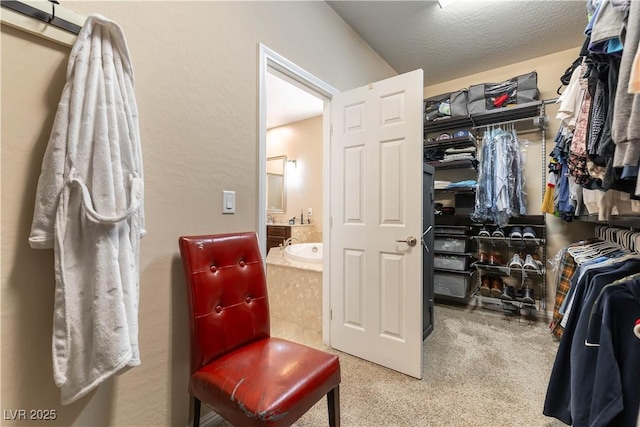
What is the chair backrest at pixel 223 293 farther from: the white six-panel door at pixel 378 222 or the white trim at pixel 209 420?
the white six-panel door at pixel 378 222

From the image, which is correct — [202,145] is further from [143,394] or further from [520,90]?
[520,90]

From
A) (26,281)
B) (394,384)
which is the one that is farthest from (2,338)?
(394,384)

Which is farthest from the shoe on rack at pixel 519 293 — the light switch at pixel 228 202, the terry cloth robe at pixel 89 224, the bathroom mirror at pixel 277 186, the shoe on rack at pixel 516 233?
the bathroom mirror at pixel 277 186

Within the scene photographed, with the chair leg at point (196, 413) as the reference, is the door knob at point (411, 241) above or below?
above

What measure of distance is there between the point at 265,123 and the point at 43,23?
964 millimetres

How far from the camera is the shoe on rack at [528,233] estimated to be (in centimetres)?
267

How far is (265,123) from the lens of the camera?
1661 millimetres

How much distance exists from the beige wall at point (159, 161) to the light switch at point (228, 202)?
0.03 metres

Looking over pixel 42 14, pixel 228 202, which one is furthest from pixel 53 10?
pixel 228 202

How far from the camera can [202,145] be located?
135 cm

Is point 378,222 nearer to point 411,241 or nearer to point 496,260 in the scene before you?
point 411,241

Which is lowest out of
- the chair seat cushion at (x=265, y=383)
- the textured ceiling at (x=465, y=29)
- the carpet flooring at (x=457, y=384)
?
the carpet flooring at (x=457, y=384)

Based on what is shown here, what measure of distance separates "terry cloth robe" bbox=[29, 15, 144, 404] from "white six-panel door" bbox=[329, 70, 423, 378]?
4.75 feet

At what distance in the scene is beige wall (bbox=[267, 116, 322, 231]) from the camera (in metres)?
4.33
